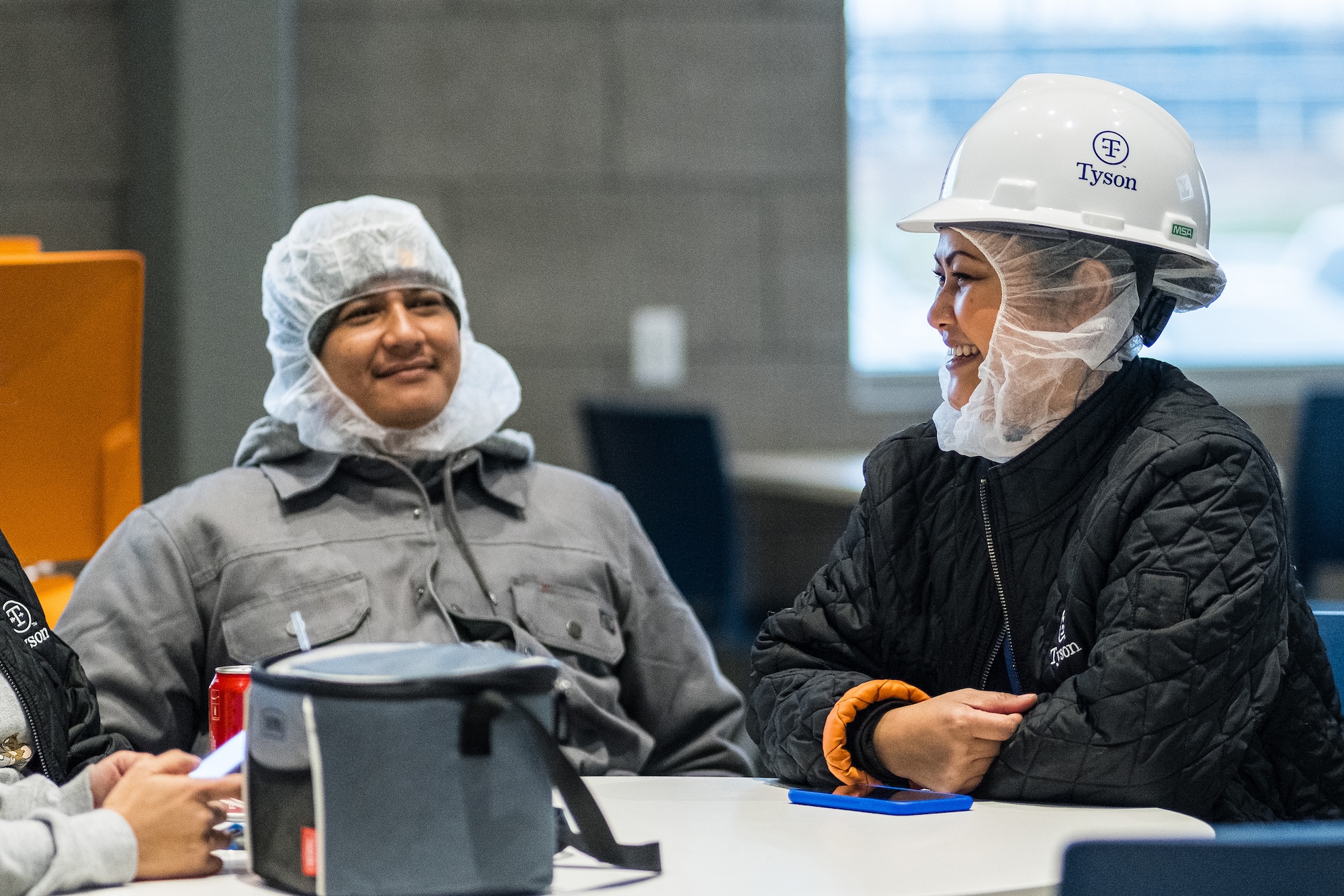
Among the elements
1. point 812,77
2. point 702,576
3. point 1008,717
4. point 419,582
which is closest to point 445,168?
point 812,77

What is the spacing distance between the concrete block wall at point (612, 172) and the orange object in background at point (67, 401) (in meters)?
2.29

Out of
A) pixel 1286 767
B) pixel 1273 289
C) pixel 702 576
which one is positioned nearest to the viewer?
pixel 1286 767

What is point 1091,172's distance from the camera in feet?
5.23

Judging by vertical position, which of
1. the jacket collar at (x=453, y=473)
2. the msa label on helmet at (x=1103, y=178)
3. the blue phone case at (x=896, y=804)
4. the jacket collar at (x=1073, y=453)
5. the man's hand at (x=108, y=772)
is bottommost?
the blue phone case at (x=896, y=804)

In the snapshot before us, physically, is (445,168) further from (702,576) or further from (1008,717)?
(1008,717)

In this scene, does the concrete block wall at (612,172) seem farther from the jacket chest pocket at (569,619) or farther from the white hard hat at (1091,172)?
the white hard hat at (1091,172)

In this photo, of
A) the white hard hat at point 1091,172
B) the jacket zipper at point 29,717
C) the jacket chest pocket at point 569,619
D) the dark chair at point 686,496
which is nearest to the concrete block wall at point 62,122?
the dark chair at point 686,496

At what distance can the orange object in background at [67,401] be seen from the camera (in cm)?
211

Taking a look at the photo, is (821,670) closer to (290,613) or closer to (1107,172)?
(1107,172)

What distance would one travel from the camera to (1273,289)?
4.78m

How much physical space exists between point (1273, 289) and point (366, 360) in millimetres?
3474

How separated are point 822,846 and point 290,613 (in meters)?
1.00

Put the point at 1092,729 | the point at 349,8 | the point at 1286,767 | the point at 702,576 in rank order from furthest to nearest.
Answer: the point at 349,8 → the point at 702,576 → the point at 1286,767 → the point at 1092,729

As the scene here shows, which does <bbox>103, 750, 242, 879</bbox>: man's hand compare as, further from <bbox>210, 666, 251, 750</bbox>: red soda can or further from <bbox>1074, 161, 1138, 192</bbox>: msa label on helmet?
<bbox>1074, 161, 1138, 192</bbox>: msa label on helmet
